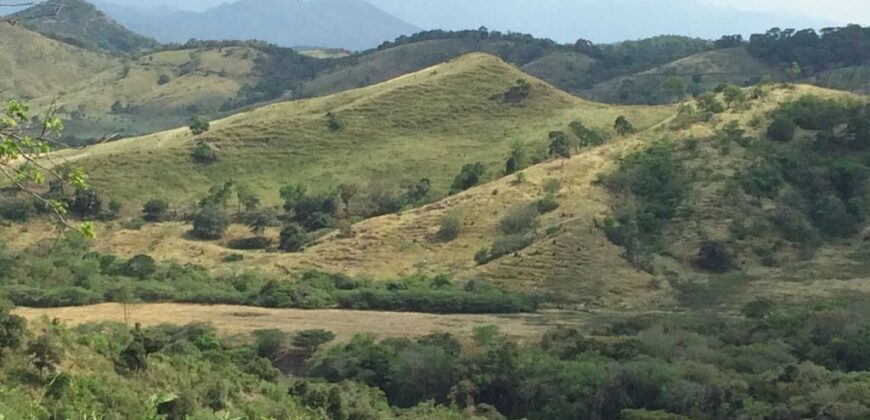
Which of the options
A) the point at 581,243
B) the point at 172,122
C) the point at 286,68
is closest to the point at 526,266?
the point at 581,243

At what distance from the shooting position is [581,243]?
42188 mm

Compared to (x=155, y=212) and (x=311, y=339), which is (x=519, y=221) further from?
(x=155, y=212)

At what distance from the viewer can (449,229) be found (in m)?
45.9

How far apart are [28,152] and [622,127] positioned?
57.8 m

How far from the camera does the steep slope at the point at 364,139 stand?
201 feet

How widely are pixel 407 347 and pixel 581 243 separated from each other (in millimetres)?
15016

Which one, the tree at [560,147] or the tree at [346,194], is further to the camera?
the tree at [560,147]

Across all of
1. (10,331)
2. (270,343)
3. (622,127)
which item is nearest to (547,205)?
(622,127)

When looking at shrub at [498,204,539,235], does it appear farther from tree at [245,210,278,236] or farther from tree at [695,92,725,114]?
tree at [695,92,725,114]

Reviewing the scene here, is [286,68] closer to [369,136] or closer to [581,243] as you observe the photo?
[369,136]

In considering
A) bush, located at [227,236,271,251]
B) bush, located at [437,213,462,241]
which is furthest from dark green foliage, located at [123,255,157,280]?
bush, located at [437,213,462,241]

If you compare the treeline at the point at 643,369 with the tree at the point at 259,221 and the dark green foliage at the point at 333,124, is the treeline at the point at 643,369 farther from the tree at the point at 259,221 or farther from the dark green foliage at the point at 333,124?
the dark green foliage at the point at 333,124

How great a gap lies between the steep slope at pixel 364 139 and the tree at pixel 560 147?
3.76m

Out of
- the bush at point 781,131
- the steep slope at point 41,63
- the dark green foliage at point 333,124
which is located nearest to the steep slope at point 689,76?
the dark green foliage at point 333,124
